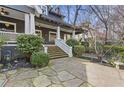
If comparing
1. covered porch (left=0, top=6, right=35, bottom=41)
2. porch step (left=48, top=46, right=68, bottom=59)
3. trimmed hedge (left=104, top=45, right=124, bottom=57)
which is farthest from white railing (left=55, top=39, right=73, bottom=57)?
covered porch (left=0, top=6, right=35, bottom=41)

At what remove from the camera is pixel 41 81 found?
18.2 ft

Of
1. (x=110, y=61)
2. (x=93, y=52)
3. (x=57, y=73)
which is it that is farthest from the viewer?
(x=93, y=52)

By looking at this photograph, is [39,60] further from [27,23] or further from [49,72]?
[27,23]

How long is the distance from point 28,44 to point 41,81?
9.11 feet

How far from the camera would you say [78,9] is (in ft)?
44.1

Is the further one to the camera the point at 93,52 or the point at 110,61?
the point at 93,52

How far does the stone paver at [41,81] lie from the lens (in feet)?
17.6

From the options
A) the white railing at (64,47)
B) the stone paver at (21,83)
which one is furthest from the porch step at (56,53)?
the stone paver at (21,83)

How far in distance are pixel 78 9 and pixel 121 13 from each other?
3.63 meters

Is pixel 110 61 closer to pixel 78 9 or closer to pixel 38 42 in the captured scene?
pixel 38 42

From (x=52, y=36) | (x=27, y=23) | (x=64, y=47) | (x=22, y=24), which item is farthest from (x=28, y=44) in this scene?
(x=52, y=36)

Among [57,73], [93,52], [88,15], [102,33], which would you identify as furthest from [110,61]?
[88,15]

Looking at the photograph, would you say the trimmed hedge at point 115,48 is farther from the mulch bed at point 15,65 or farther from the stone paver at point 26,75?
the stone paver at point 26,75
